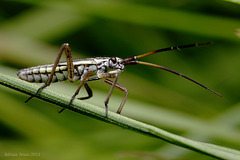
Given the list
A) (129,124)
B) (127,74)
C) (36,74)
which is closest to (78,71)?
(36,74)

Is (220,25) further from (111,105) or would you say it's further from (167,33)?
(111,105)

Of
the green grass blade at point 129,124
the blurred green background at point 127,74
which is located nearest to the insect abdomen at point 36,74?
the blurred green background at point 127,74

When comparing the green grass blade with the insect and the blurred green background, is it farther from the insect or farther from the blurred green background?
the blurred green background

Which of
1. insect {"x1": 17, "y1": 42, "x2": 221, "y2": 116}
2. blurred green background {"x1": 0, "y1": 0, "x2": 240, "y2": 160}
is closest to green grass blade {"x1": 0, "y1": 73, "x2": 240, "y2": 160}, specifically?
insect {"x1": 17, "y1": 42, "x2": 221, "y2": 116}

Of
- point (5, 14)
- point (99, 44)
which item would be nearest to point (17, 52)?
point (5, 14)

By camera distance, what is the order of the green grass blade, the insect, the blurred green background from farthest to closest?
the blurred green background → the insect → the green grass blade

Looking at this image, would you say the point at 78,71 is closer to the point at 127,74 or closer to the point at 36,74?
the point at 36,74
